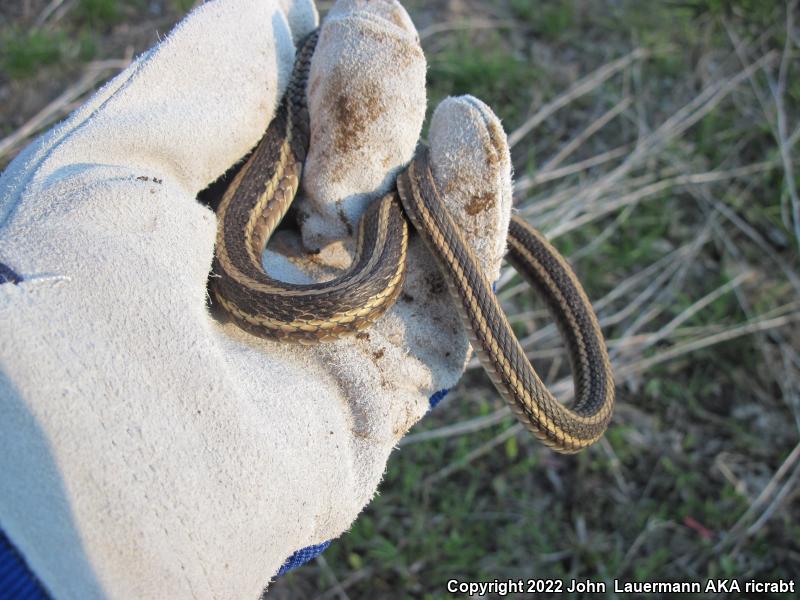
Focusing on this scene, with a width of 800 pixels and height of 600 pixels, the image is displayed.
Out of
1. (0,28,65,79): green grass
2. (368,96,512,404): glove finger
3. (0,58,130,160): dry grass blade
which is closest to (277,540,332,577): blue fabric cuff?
(368,96,512,404): glove finger

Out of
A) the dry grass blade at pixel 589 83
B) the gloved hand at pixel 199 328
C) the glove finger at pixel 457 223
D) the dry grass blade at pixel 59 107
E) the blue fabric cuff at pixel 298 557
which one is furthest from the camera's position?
the dry grass blade at pixel 589 83

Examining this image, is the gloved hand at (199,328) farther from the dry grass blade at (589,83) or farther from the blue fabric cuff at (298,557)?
the dry grass blade at (589,83)

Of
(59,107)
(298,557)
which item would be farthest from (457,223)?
(59,107)

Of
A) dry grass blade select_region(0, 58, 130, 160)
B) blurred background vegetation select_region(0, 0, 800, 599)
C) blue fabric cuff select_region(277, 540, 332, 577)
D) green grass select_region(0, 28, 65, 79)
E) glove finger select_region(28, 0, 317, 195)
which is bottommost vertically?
blurred background vegetation select_region(0, 0, 800, 599)

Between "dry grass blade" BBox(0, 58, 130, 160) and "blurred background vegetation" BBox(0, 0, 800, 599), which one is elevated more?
"dry grass blade" BBox(0, 58, 130, 160)

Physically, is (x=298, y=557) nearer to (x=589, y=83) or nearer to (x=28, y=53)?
(x=589, y=83)

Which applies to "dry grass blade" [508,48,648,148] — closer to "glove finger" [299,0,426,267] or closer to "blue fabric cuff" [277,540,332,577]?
"glove finger" [299,0,426,267]

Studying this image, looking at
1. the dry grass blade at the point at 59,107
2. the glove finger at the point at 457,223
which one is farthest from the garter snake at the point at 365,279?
the dry grass blade at the point at 59,107
